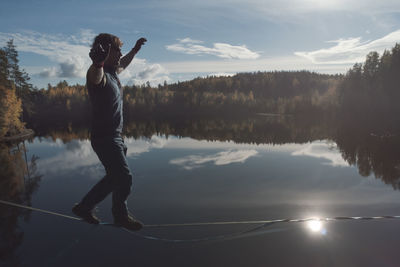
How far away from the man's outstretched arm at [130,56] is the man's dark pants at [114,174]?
1.28 metres

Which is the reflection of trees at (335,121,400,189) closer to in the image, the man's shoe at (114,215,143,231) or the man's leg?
the man's shoe at (114,215,143,231)

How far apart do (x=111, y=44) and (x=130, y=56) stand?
2.87ft

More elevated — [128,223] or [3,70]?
[3,70]

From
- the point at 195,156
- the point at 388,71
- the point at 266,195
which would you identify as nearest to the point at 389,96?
the point at 388,71

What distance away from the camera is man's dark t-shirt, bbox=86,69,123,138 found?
335 cm

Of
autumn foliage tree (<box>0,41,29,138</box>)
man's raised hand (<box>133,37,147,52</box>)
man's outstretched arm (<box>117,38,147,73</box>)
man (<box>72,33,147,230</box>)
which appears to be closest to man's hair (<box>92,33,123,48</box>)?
man (<box>72,33,147,230</box>)

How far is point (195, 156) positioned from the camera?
38.5 meters

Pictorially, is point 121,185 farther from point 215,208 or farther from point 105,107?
point 215,208

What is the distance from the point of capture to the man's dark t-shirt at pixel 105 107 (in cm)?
335

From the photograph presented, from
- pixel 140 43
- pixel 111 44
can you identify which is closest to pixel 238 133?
pixel 140 43

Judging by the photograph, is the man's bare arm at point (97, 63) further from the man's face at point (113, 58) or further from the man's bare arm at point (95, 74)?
the man's face at point (113, 58)

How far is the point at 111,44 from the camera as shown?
140 inches

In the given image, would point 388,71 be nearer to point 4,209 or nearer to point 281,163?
point 281,163

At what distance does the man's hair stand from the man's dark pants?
1.17m
